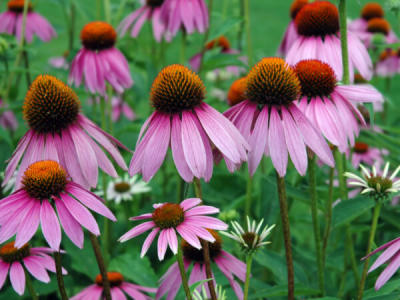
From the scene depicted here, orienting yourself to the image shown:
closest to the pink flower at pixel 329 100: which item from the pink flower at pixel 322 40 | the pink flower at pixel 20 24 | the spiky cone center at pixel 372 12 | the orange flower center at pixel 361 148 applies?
the pink flower at pixel 322 40

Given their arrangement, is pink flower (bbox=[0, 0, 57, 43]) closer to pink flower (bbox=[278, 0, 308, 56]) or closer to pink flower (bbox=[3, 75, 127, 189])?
pink flower (bbox=[278, 0, 308, 56])

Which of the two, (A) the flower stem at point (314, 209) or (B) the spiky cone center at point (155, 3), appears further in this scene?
(B) the spiky cone center at point (155, 3)

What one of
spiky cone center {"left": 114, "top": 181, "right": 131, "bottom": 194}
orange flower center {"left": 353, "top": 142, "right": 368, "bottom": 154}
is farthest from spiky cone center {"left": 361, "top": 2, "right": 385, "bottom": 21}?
spiky cone center {"left": 114, "top": 181, "right": 131, "bottom": 194}

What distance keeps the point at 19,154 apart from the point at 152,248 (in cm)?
62

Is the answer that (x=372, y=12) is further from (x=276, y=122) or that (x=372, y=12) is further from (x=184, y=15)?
(x=276, y=122)

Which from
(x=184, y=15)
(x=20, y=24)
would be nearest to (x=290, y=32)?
(x=184, y=15)

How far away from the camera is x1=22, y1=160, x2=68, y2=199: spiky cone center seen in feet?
2.05

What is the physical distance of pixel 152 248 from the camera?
4.25ft

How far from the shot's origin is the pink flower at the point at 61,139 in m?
0.72

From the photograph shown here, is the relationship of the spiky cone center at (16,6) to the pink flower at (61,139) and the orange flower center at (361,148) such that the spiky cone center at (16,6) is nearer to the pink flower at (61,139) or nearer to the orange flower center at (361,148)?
the pink flower at (61,139)

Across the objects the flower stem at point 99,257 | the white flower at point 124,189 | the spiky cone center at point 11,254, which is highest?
the flower stem at point 99,257

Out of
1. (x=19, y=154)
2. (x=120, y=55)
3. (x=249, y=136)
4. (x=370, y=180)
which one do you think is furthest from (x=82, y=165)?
(x=120, y=55)

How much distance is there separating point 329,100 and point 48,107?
0.41m

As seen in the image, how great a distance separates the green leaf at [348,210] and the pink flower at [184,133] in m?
0.22
